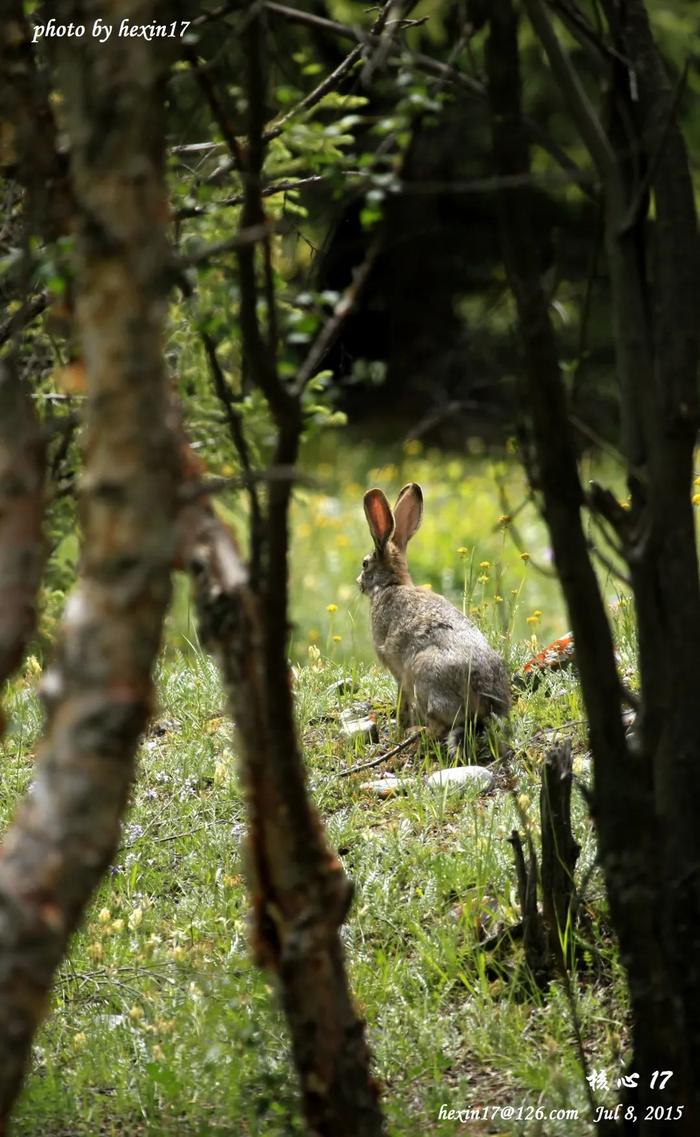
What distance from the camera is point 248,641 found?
8.07ft

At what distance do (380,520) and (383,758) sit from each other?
1.32 m

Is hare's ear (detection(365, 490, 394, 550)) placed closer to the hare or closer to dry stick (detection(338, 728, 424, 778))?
the hare

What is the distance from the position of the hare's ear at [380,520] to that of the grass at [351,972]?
1112 mm

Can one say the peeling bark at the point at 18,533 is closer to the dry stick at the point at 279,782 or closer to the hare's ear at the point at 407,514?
the dry stick at the point at 279,782

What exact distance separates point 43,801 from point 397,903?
224cm

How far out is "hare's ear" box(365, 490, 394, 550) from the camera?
19.4ft

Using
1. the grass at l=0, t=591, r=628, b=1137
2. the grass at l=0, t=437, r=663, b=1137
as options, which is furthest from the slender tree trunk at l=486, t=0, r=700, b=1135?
the grass at l=0, t=591, r=628, b=1137

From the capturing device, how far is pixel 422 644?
5266 mm

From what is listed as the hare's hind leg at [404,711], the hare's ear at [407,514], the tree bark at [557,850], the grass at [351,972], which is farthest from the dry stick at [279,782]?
the hare's ear at [407,514]

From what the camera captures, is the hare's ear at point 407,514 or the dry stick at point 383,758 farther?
the hare's ear at point 407,514

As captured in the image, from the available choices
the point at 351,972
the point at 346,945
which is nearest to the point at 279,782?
the point at 351,972

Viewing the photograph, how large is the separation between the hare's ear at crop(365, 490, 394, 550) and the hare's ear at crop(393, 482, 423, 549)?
102mm

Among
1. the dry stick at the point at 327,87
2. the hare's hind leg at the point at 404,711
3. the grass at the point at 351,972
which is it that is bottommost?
the grass at the point at 351,972

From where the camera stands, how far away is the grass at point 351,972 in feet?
10.6
